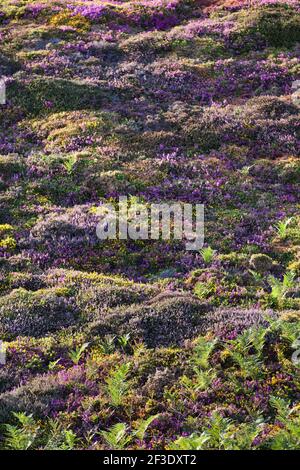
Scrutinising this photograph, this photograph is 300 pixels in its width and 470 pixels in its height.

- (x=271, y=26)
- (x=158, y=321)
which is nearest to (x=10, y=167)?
(x=158, y=321)

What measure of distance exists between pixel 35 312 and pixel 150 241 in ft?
15.4

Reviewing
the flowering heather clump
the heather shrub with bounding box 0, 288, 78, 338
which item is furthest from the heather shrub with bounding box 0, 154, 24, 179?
the heather shrub with bounding box 0, 288, 78, 338

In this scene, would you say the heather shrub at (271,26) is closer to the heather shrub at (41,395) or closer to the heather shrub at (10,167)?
the heather shrub at (10,167)

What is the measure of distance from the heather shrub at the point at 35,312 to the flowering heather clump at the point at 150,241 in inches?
1.7

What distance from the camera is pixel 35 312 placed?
44.1ft

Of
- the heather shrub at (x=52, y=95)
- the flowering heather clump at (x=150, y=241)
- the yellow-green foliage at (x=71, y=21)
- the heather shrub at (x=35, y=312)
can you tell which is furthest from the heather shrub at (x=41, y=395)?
the yellow-green foliage at (x=71, y=21)

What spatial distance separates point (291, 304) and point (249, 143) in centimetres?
1079

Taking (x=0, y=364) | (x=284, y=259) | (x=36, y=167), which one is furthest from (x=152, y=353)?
(x=36, y=167)

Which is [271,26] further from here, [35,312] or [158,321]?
[35,312]

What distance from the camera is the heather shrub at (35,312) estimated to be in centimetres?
1302

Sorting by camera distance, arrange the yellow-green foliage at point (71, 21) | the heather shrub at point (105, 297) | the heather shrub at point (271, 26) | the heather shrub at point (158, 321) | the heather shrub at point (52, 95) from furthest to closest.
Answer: the yellow-green foliage at point (71, 21)
the heather shrub at point (271, 26)
the heather shrub at point (52, 95)
the heather shrub at point (105, 297)
the heather shrub at point (158, 321)

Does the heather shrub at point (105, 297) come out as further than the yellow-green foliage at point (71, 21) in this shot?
No

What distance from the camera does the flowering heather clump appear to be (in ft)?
34.7
